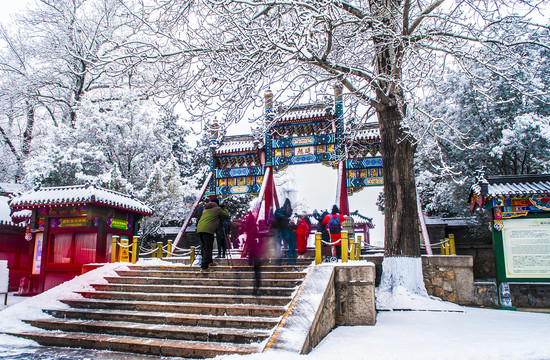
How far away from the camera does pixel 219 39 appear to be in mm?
8070

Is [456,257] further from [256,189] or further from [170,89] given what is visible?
[256,189]

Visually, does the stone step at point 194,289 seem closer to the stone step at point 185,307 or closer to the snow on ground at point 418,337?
the stone step at point 185,307

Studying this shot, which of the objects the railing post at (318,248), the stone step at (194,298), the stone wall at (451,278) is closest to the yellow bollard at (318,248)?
Result: the railing post at (318,248)

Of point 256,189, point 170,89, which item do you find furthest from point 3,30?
point 170,89

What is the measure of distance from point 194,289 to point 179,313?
87cm

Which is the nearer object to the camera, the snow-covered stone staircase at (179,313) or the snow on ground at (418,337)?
the snow on ground at (418,337)

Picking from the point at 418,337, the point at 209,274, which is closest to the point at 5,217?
the point at 209,274

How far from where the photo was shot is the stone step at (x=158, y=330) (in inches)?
214

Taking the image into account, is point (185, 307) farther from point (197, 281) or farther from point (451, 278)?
point (451, 278)

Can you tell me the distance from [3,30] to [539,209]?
26053 millimetres

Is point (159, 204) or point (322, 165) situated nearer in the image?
point (322, 165)

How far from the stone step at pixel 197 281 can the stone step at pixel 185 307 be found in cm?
86

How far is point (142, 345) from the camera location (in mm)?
5430

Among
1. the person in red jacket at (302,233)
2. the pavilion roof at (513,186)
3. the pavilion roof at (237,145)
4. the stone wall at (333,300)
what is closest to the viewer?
the stone wall at (333,300)
